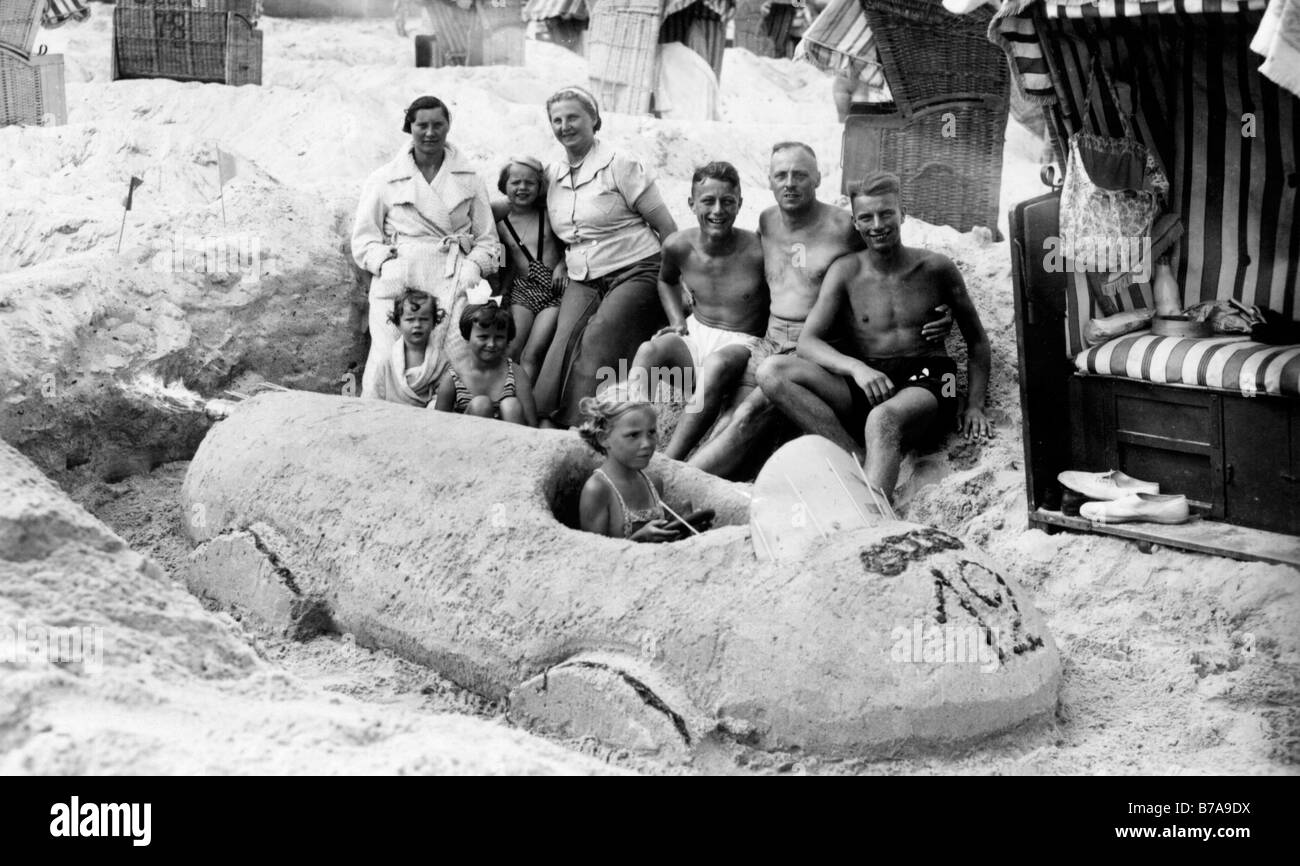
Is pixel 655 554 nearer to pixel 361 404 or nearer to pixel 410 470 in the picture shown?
pixel 410 470

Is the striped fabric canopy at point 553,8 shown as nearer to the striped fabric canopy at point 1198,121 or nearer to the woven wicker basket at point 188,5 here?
the woven wicker basket at point 188,5

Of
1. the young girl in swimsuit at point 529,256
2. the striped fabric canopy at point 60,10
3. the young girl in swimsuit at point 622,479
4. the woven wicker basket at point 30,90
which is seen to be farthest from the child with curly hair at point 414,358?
the striped fabric canopy at point 60,10

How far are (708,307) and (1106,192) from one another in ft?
6.02

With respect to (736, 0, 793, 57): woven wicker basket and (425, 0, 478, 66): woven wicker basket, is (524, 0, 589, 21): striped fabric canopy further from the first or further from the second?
(736, 0, 793, 57): woven wicker basket

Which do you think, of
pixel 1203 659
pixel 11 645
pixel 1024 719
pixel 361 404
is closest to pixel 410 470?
pixel 361 404

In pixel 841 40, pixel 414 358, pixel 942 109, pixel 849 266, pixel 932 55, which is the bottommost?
pixel 414 358

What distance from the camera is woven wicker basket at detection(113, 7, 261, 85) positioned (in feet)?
36.1

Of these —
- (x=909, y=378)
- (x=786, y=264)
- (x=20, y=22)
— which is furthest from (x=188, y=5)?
(x=909, y=378)

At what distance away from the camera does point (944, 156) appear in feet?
27.1

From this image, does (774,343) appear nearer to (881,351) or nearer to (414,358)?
(881,351)

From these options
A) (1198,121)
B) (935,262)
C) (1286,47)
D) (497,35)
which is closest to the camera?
(1286,47)

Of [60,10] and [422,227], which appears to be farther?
[60,10]

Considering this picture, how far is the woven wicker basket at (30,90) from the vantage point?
1004 centimetres

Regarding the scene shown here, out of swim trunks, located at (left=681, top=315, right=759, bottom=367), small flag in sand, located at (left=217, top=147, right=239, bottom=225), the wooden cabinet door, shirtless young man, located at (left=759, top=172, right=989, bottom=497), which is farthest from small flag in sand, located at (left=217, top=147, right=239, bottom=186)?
the wooden cabinet door
